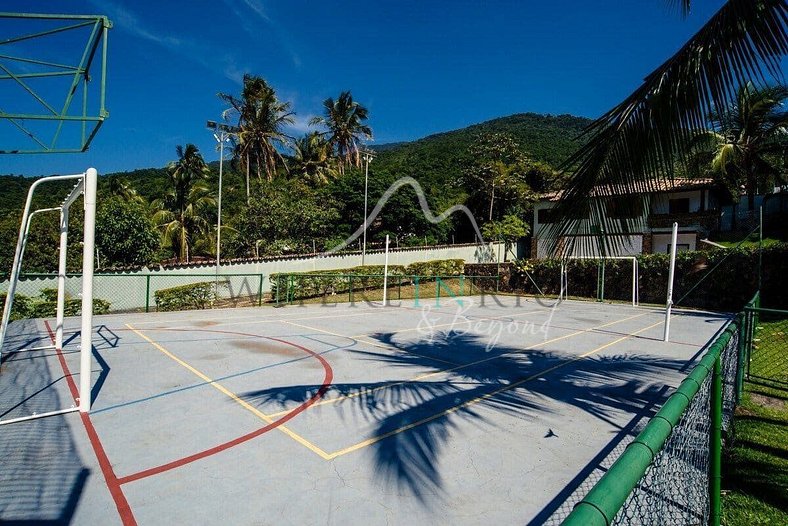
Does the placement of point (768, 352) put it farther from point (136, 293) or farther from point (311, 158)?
point (311, 158)

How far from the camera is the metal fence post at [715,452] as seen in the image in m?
2.54

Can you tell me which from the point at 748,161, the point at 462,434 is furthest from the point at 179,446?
the point at 748,161

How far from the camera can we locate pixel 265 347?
9.56m

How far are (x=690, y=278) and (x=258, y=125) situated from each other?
3077 centimetres

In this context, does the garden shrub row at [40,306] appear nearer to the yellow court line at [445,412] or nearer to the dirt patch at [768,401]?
the yellow court line at [445,412]

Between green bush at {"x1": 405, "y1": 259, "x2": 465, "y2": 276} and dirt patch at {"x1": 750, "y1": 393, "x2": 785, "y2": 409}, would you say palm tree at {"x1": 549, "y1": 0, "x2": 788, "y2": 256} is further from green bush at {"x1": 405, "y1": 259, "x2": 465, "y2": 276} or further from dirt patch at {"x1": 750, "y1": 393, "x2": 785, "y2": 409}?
green bush at {"x1": 405, "y1": 259, "x2": 465, "y2": 276}

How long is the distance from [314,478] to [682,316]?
17.4m

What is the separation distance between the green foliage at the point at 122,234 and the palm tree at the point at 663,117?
2423cm

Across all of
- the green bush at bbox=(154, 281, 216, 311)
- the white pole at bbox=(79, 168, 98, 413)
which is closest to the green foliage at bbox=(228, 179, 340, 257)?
the green bush at bbox=(154, 281, 216, 311)

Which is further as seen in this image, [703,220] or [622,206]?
[703,220]

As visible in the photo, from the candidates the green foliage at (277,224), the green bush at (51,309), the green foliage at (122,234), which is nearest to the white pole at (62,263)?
the green bush at (51,309)

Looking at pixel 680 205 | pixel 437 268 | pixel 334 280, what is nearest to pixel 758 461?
pixel 334 280

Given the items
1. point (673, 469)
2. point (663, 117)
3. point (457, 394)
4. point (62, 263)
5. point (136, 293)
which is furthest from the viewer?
point (136, 293)

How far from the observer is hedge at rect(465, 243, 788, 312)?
17516 mm
